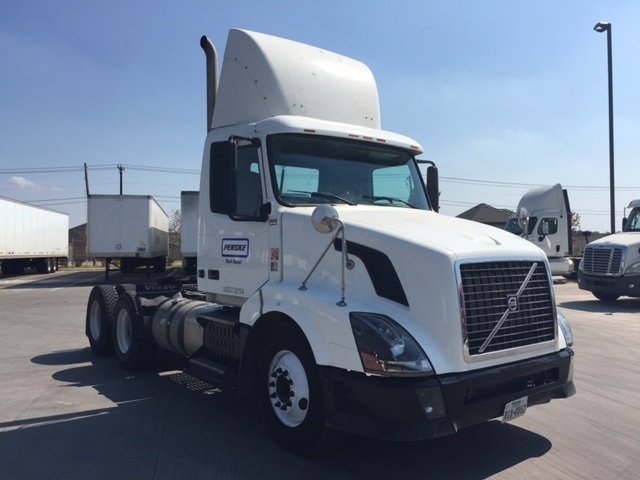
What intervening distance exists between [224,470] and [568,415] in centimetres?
359

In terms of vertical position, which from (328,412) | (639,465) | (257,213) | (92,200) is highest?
(92,200)

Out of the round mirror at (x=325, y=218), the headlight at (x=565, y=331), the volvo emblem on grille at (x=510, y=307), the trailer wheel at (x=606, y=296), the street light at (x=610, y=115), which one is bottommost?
the trailer wheel at (x=606, y=296)

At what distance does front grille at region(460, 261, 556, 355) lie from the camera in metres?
Result: 4.06

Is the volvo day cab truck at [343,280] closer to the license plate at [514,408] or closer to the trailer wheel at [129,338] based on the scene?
the license plate at [514,408]

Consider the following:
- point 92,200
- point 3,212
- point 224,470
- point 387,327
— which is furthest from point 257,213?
point 3,212

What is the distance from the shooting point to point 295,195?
200 inches

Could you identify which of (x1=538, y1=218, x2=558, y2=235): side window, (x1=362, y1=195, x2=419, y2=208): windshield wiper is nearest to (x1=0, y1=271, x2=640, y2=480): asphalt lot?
(x1=362, y1=195, x2=419, y2=208): windshield wiper

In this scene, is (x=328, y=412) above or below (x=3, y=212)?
below

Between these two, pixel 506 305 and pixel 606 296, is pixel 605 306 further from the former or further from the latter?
pixel 506 305

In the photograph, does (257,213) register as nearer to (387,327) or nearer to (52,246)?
(387,327)

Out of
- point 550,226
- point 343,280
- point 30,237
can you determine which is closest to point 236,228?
point 343,280

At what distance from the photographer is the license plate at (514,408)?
13.5 ft

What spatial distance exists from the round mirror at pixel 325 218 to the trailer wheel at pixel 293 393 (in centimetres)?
91

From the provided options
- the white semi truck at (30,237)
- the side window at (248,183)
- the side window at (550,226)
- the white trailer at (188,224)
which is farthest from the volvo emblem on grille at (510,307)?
the white semi truck at (30,237)
